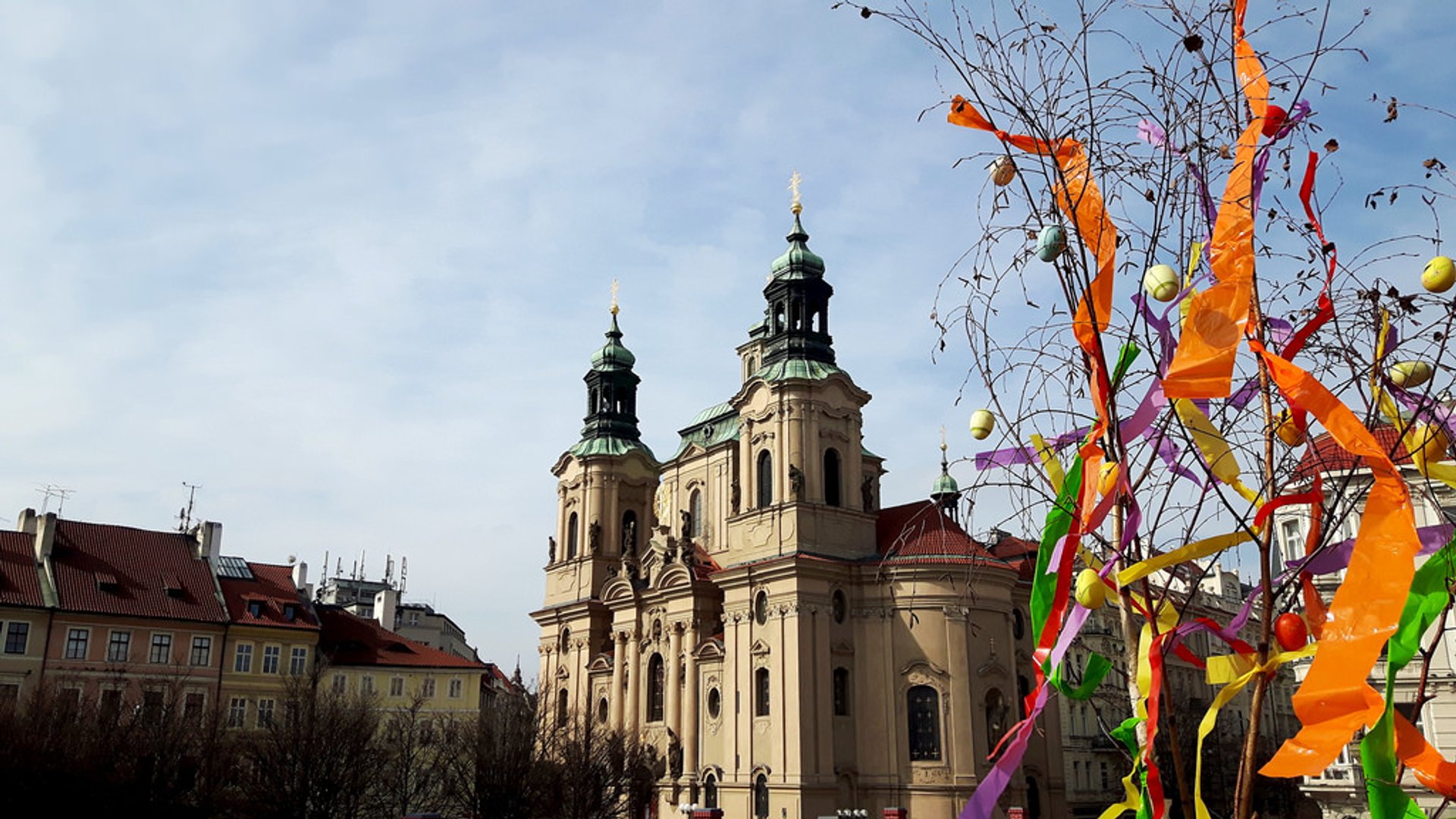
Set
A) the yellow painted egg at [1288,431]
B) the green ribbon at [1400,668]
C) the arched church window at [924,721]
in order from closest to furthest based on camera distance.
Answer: the green ribbon at [1400,668], the yellow painted egg at [1288,431], the arched church window at [924,721]

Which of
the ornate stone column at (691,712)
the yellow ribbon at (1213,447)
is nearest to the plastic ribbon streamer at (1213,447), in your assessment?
the yellow ribbon at (1213,447)

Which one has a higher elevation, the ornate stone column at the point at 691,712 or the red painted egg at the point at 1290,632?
the ornate stone column at the point at 691,712

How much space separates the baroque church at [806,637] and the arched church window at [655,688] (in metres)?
0.07

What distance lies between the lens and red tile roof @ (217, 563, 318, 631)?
5112 cm

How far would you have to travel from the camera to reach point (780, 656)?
1703 inches

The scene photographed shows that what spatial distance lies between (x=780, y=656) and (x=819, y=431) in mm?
8967

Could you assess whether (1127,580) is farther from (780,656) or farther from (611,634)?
(611,634)

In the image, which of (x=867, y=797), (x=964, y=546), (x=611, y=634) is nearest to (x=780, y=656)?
(x=867, y=797)

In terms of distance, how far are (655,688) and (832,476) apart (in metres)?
12.9

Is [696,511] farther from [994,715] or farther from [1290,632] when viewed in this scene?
[1290,632]

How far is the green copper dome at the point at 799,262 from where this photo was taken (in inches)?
1965

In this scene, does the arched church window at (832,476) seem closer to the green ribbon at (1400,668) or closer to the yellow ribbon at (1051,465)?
the yellow ribbon at (1051,465)

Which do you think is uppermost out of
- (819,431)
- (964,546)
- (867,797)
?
(819,431)

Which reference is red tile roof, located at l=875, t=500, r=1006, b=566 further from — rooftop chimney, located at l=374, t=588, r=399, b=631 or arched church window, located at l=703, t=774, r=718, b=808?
rooftop chimney, located at l=374, t=588, r=399, b=631
